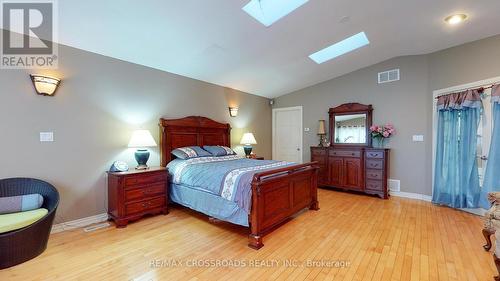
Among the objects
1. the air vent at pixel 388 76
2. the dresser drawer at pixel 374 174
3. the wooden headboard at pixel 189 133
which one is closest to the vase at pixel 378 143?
the dresser drawer at pixel 374 174

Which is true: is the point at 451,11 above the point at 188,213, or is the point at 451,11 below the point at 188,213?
above

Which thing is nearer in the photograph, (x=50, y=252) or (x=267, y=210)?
(x=50, y=252)

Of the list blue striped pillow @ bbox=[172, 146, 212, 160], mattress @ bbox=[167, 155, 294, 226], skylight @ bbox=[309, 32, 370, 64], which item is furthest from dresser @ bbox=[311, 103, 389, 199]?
blue striped pillow @ bbox=[172, 146, 212, 160]

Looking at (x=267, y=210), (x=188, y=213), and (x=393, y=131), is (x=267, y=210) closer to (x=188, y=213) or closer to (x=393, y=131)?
(x=188, y=213)

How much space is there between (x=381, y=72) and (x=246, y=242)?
14.3ft

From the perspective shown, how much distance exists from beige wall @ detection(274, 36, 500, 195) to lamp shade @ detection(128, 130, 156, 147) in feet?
13.7

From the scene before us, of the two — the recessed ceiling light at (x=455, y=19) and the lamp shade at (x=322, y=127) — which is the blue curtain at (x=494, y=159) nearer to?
the recessed ceiling light at (x=455, y=19)

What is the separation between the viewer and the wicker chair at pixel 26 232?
6.48 feet

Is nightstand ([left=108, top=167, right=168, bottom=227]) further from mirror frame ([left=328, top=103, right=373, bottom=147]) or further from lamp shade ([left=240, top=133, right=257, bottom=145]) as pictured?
mirror frame ([left=328, top=103, right=373, bottom=147])

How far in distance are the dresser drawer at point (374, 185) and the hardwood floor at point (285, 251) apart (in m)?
0.96

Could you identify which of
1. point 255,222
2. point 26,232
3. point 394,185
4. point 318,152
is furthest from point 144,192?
point 394,185

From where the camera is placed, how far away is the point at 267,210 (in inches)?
103

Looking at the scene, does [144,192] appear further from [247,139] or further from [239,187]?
[247,139]

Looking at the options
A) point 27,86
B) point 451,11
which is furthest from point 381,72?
point 27,86
